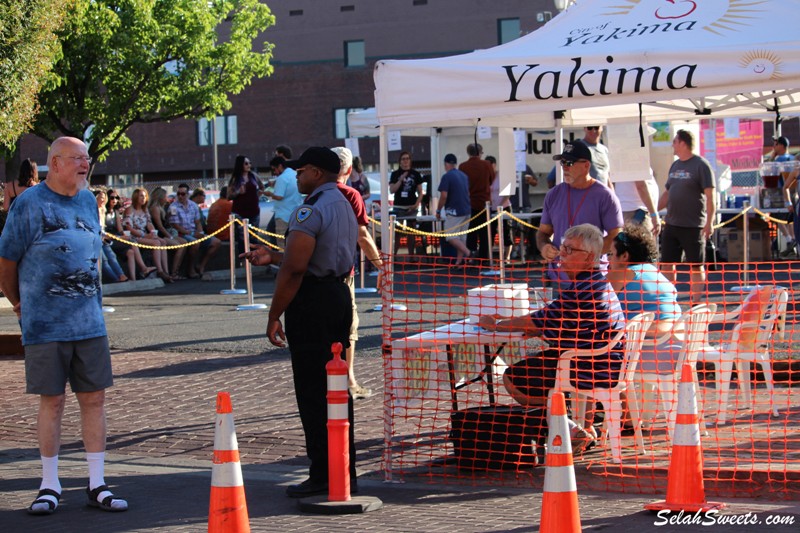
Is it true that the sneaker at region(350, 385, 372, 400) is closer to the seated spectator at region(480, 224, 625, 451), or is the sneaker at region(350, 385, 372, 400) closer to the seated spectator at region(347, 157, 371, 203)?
the seated spectator at region(480, 224, 625, 451)

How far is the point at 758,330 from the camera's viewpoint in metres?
7.98

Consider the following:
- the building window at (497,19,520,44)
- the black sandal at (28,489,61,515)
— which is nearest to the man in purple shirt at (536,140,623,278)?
the black sandal at (28,489,61,515)

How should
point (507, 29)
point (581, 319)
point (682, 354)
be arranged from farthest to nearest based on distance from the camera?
point (507, 29) → point (682, 354) → point (581, 319)

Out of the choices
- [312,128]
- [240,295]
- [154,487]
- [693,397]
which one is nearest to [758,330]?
[693,397]

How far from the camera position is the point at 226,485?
5.19 meters

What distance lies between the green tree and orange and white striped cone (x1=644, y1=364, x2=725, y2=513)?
26.9 m

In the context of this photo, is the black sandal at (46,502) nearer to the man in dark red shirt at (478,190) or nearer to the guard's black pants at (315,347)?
the guard's black pants at (315,347)

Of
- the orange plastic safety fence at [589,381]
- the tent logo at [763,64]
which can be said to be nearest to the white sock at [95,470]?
the orange plastic safety fence at [589,381]

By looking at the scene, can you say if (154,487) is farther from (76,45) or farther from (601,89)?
(76,45)

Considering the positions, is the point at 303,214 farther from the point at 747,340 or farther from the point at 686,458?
the point at 747,340

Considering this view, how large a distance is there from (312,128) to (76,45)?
32.9 meters

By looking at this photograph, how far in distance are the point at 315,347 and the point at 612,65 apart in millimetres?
2673

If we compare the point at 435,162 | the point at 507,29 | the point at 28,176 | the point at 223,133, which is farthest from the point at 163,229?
the point at 223,133

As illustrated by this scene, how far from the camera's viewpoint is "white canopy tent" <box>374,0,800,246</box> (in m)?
7.16
